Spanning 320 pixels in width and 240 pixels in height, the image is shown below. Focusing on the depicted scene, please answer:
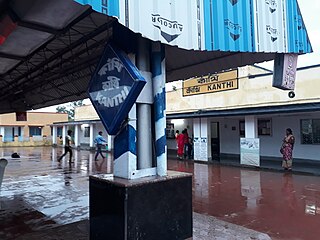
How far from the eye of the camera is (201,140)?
46.2 ft

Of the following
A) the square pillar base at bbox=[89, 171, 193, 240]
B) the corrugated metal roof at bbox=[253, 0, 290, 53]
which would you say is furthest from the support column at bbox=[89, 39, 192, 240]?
the corrugated metal roof at bbox=[253, 0, 290, 53]

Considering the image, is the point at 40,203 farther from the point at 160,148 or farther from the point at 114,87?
the point at 114,87

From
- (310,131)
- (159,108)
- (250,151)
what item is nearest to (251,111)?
(250,151)

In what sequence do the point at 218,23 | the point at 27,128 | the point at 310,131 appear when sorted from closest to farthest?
the point at 218,23
the point at 310,131
the point at 27,128

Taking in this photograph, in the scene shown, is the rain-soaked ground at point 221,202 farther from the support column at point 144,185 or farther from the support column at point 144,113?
the support column at point 144,113

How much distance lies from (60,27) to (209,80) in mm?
12179

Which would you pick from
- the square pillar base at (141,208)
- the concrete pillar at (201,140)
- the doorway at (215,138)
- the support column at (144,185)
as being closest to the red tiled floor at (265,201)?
the square pillar base at (141,208)

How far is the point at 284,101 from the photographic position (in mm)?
12039

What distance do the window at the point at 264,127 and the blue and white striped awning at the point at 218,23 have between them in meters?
8.90

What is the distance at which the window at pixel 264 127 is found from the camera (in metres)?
13.8

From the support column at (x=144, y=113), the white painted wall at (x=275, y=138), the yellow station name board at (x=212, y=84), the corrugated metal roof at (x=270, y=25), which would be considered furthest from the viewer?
the yellow station name board at (x=212, y=84)

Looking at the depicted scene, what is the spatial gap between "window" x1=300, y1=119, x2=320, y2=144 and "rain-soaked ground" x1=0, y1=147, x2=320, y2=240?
10.1 ft

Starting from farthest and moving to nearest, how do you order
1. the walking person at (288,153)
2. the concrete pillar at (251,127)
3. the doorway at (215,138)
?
the doorway at (215,138) < the concrete pillar at (251,127) < the walking person at (288,153)

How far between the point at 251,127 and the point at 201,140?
2.71 meters
